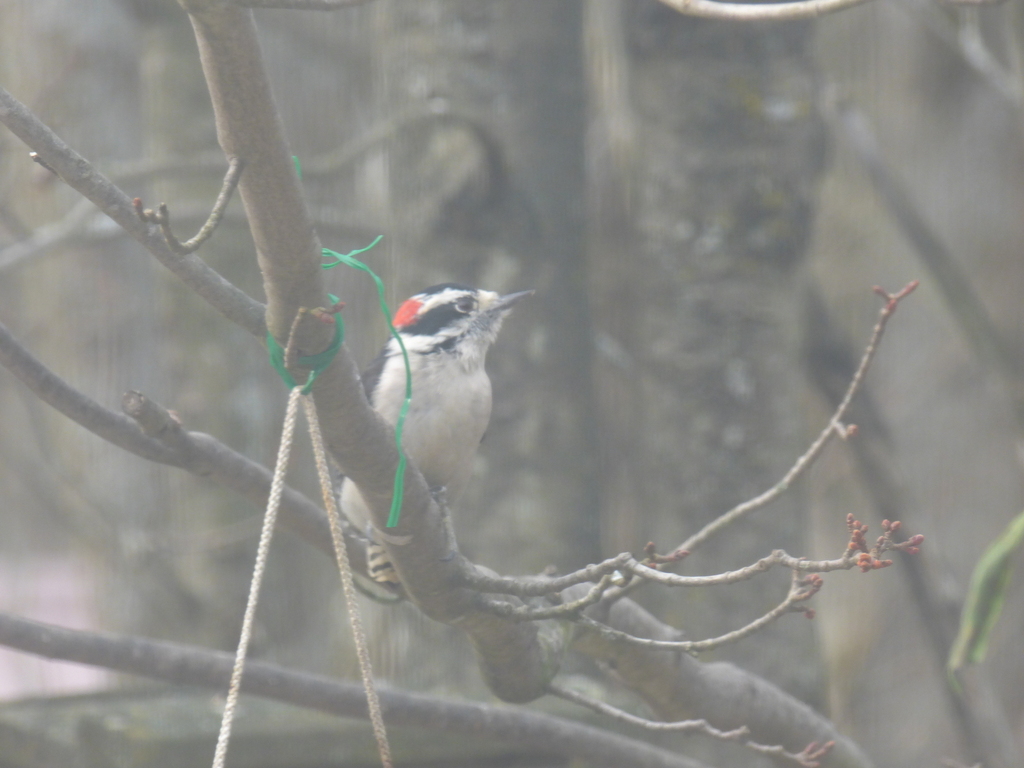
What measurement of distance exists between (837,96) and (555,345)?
2089 mm

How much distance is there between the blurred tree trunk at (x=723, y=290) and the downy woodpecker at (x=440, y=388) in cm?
117

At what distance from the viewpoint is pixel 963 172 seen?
744 centimetres

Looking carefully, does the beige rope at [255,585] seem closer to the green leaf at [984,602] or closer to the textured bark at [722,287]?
the green leaf at [984,602]

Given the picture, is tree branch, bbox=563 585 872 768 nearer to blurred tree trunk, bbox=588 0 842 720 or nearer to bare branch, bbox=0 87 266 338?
bare branch, bbox=0 87 266 338

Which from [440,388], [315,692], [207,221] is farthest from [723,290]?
[207,221]

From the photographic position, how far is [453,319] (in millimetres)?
3133

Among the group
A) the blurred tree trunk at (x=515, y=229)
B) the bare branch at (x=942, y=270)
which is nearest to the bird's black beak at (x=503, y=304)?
the blurred tree trunk at (x=515, y=229)

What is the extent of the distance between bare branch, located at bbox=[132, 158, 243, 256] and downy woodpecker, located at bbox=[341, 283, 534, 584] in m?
1.13

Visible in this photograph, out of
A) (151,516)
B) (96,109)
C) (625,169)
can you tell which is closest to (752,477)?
(625,169)

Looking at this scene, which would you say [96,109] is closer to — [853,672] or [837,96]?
[837,96]

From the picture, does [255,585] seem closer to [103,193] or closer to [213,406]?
[103,193]

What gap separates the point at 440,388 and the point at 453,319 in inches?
13.6

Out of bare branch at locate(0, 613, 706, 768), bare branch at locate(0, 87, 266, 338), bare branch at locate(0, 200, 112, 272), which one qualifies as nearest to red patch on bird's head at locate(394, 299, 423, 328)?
bare branch at locate(0, 613, 706, 768)

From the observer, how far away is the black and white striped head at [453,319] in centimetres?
304
